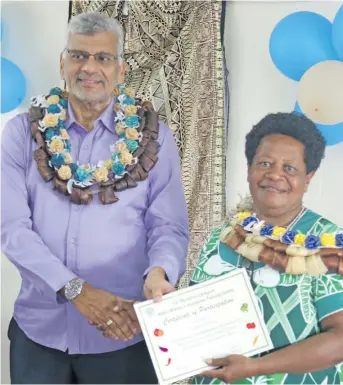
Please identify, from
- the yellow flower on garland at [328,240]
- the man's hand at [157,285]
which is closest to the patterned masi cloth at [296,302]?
the yellow flower on garland at [328,240]

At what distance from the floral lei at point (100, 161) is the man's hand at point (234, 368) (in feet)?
2.10

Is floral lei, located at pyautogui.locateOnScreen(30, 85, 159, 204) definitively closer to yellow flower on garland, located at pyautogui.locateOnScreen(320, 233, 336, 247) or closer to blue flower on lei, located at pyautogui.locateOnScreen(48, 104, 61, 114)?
blue flower on lei, located at pyautogui.locateOnScreen(48, 104, 61, 114)

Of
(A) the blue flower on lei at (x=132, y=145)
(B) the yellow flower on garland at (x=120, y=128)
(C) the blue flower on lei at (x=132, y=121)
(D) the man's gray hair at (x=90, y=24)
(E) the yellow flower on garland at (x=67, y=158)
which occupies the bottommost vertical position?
(E) the yellow flower on garland at (x=67, y=158)

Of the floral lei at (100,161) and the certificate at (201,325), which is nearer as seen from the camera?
the certificate at (201,325)

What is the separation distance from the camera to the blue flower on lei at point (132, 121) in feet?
6.42

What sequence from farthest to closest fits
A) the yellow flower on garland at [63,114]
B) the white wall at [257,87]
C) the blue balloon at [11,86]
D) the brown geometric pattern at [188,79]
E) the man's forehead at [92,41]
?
the blue balloon at [11,86] < the brown geometric pattern at [188,79] < the white wall at [257,87] < the yellow flower on garland at [63,114] < the man's forehead at [92,41]

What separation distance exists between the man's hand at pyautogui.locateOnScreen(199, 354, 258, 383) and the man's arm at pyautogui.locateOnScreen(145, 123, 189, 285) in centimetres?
39

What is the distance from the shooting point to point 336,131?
2.11 metres

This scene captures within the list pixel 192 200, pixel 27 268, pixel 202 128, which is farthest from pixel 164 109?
pixel 27 268

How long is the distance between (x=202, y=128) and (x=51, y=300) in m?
0.93

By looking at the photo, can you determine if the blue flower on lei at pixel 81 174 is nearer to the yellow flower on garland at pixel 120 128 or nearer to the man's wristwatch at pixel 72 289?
the yellow flower on garland at pixel 120 128

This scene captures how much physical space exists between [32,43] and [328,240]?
1.73 m

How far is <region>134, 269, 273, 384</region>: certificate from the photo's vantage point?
1.52 metres

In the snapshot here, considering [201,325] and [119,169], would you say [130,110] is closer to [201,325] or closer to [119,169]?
[119,169]
